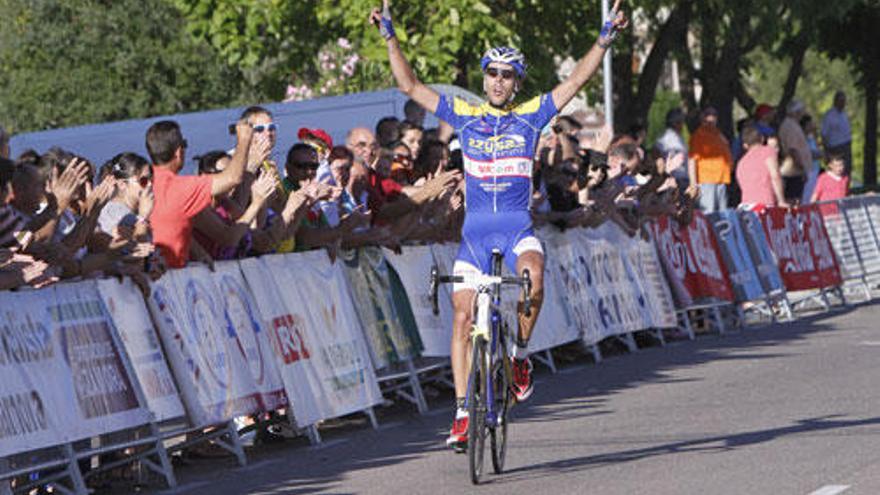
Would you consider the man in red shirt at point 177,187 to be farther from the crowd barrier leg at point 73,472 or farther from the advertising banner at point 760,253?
the advertising banner at point 760,253

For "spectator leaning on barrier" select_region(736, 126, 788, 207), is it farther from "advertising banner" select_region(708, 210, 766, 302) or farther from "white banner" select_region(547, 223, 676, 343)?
"white banner" select_region(547, 223, 676, 343)

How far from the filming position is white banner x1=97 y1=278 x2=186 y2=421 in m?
12.9

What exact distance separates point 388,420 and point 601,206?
581 cm

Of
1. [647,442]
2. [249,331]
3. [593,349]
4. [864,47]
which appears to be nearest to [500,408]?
[647,442]

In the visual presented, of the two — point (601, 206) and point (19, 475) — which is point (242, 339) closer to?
point (19, 475)

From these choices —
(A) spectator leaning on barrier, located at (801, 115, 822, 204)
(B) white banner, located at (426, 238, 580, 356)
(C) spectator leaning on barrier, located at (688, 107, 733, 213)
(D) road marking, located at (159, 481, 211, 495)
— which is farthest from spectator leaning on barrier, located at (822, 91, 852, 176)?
(D) road marking, located at (159, 481, 211, 495)

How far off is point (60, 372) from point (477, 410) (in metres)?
2.21

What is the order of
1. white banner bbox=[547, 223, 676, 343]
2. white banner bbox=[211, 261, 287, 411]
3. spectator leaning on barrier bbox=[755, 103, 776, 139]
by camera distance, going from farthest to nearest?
spectator leaning on barrier bbox=[755, 103, 776, 139], white banner bbox=[547, 223, 676, 343], white banner bbox=[211, 261, 287, 411]

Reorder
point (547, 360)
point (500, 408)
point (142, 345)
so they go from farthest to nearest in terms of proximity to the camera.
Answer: point (547, 360) → point (142, 345) → point (500, 408)

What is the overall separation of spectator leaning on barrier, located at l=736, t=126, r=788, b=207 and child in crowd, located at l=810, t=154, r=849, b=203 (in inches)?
124

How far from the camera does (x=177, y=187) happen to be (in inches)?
561

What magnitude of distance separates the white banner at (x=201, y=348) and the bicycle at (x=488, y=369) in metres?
1.71

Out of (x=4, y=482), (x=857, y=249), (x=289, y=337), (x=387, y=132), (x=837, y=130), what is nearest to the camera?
(x=4, y=482)

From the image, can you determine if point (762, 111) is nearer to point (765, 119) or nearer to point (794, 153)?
point (765, 119)
